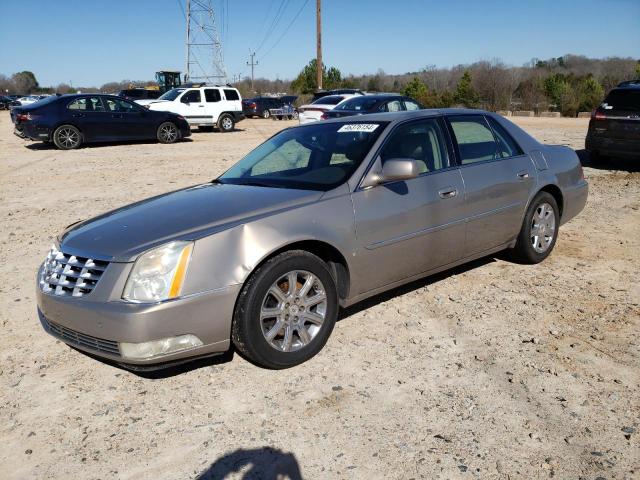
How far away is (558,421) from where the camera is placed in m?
2.94

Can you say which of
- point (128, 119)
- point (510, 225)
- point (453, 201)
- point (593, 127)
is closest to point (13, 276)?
point (453, 201)

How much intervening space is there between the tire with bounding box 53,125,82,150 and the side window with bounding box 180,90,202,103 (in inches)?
261

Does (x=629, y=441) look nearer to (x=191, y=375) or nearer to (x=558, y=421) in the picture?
(x=558, y=421)

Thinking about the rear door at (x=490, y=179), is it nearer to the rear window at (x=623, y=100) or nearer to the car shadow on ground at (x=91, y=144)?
the rear window at (x=623, y=100)

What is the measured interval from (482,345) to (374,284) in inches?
33.3

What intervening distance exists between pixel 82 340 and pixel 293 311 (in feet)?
4.10

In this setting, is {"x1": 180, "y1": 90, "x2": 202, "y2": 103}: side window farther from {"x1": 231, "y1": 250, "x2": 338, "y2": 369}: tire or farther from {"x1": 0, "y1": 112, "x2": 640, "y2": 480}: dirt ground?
{"x1": 231, "y1": 250, "x2": 338, "y2": 369}: tire

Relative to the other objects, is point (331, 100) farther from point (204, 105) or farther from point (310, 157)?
point (310, 157)

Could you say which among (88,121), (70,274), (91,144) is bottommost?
(91,144)

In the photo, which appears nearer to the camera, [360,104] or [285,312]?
[285,312]

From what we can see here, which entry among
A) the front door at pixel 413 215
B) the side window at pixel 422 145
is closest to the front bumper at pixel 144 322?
the front door at pixel 413 215

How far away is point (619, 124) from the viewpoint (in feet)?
35.0

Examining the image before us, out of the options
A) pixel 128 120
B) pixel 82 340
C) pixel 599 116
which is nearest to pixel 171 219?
pixel 82 340

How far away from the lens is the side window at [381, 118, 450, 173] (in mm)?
4234
